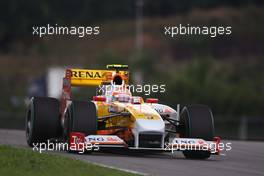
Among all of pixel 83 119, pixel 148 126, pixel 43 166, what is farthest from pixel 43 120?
pixel 43 166

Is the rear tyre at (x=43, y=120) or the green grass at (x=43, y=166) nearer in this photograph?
the green grass at (x=43, y=166)

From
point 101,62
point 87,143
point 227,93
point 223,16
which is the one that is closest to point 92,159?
point 87,143

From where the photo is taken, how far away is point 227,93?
45312 millimetres

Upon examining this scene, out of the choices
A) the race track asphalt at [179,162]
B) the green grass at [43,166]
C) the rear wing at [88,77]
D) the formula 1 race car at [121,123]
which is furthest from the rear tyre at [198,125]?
the green grass at [43,166]

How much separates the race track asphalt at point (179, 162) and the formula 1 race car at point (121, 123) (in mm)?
291

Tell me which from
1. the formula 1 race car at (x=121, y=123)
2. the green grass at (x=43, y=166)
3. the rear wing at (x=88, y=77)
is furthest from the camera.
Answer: the rear wing at (x=88, y=77)

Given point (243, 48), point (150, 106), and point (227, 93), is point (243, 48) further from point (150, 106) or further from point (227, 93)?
point (150, 106)

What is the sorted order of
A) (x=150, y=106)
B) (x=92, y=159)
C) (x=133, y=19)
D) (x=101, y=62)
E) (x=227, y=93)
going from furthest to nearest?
(x=133, y=19)
(x=101, y=62)
(x=227, y=93)
(x=150, y=106)
(x=92, y=159)

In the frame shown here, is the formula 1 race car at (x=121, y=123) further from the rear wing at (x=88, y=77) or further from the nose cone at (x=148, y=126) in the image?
the rear wing at (x=88, y=77)

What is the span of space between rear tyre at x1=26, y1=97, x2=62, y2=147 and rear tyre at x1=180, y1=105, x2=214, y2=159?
2624 mm

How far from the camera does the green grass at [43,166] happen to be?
15312 millimetres

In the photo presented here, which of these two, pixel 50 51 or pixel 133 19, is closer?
pixel 50 51

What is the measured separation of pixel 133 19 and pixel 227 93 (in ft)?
72.8

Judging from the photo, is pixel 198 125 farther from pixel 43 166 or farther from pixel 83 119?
pixel 43 166
